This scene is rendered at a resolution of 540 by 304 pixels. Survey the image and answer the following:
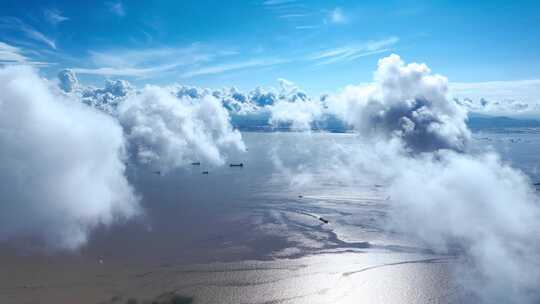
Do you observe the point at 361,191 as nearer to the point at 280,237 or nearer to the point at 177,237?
the point at 280,237

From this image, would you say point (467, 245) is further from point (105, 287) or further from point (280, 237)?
point (105, 287)

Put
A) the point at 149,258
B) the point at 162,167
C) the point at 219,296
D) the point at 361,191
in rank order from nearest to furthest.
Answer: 1. the point at 219,296
2. the point at 149,258
3. the point at 361,191
4. the point at 162,167

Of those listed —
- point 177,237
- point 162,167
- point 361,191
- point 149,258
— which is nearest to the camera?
point 149,258

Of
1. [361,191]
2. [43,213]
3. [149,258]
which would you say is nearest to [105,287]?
[149,258]

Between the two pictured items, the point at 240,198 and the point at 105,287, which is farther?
the point at 240,198

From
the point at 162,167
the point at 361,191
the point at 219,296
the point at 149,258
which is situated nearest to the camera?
the point at 219,296

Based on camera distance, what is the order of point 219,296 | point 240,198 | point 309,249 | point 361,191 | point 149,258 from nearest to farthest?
1. point 219,296
2. point 149,258
3. point 309,249
4. point 240,198
5. point 361,191

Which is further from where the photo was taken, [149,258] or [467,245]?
[467,245]

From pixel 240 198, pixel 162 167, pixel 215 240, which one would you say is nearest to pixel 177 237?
pixel 215 240

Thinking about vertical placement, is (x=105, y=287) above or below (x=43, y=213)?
below
